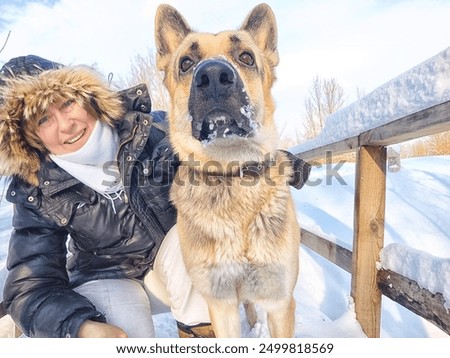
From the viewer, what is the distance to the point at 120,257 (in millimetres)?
1769

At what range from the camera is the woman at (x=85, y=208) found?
1.46m

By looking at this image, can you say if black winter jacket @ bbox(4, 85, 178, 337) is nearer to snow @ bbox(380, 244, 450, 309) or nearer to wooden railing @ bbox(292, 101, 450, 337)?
wooden railing @ bbox(292, 101, 450, 337)

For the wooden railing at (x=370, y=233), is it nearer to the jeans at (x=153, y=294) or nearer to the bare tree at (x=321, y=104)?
the bare tree at (x=321, y=104)

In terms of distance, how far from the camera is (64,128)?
151 cm

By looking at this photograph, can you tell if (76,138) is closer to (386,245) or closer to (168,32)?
(168,32)

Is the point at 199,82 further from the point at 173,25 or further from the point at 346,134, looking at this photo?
the point at 346,134

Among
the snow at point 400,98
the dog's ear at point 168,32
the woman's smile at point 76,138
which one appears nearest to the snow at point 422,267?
the snow at point 400,98

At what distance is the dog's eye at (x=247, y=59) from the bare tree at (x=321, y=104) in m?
0.32

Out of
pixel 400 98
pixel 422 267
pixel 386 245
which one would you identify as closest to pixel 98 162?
pixel 400 98

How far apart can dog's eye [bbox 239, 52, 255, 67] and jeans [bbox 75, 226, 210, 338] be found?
937 millimetres

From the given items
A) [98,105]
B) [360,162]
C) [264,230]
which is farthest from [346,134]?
[98,105]

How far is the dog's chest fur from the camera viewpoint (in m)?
1.44
